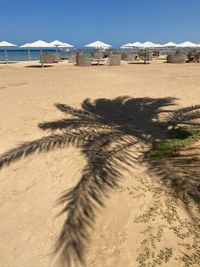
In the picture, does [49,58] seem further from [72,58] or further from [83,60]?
[83,60]

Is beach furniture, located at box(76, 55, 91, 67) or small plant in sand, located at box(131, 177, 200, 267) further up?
beach furniture, located at box(76, 55, 91, 67)

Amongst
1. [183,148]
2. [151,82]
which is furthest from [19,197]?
[151,82]

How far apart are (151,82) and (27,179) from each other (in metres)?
9.52

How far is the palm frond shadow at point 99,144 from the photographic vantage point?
312 cm

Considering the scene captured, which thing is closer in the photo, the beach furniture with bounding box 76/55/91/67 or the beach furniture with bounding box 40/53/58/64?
the beach furniture with bounding box 76/55/91/67

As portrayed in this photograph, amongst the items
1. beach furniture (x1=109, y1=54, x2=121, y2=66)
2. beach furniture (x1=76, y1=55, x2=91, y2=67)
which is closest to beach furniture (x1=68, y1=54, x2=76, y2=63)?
beach furniture (x1=76, y1=55, x2=91, y2=67)

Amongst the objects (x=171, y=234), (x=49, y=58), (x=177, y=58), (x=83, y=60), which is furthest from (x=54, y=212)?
(x=49, y=58)

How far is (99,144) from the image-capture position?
521 centimetres

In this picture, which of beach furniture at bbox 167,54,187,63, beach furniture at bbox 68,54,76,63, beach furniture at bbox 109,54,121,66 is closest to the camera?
beach furniture at bbox 109,54,121,66

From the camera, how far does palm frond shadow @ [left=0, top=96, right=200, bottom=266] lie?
3.12 m

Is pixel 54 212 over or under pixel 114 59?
under

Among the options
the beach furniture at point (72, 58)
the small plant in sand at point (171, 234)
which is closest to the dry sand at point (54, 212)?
the small plant in sand at point (171, 234)

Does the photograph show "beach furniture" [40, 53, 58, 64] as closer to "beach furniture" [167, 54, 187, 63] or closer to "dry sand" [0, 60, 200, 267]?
"beach furniture" [167, 54, 187, 63]

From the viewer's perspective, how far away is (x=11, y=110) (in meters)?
7.95
